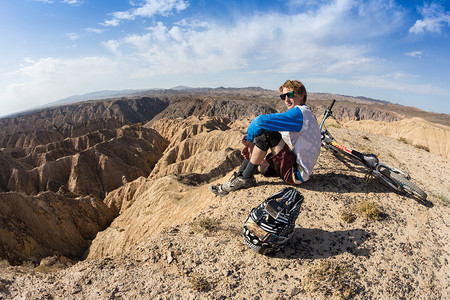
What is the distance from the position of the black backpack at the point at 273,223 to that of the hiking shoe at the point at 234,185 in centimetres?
134

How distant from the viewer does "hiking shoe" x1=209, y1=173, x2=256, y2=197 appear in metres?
4.91

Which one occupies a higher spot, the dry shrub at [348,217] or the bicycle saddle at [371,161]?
the bicycle saddle at [371,161]

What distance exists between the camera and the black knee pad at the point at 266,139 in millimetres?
4043

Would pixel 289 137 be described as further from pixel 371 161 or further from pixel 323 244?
pixel 371 161

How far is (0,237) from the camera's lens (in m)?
14.9

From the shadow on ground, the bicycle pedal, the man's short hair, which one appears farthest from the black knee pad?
the bicycle pedal

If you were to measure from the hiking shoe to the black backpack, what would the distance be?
134cm

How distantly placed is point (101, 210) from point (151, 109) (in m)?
124

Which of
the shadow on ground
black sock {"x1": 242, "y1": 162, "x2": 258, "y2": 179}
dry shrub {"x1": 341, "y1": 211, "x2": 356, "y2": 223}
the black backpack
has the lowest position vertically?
the shadow on ground

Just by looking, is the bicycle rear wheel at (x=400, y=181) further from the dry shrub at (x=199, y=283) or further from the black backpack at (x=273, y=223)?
the dry shrub at (x=199, y=283)

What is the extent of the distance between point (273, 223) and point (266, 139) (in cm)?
147

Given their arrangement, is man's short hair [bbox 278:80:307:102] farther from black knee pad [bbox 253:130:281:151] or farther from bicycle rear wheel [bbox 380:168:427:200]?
bicycle rear wheel [bbox 380:168:427:200]

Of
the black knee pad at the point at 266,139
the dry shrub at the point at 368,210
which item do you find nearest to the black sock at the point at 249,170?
the black knee pad at the point at 266,139

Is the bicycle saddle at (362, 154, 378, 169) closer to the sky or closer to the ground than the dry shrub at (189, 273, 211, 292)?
closer to the sky
